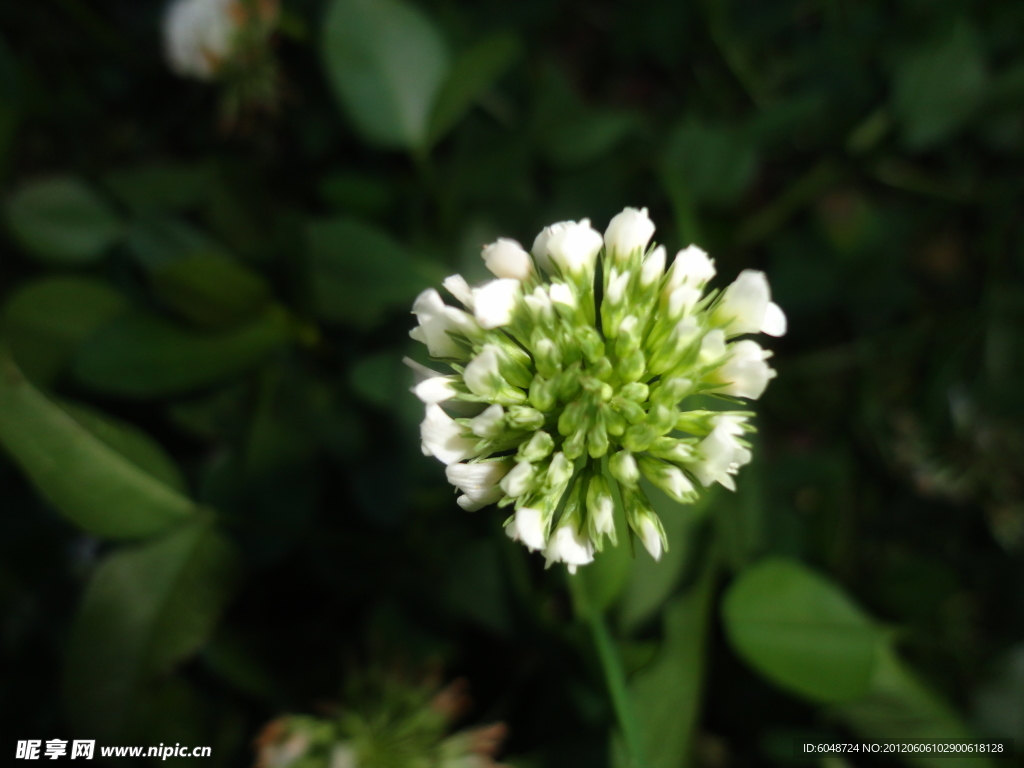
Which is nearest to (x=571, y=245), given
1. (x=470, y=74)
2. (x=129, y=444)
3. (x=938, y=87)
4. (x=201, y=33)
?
(x=470, y=74)

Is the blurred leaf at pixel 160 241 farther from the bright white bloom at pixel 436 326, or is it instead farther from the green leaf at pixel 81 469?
the bright white bloom at pixel 436 326

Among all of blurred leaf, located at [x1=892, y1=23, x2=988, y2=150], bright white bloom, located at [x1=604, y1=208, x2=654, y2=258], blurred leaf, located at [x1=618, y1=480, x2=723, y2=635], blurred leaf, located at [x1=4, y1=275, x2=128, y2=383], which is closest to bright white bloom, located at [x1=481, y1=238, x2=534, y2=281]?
bright white bloom, located at [x1=604, y1=208, x2=654, y2=258]

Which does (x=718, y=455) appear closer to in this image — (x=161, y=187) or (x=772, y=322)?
(x=772, y=322)

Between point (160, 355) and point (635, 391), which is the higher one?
point (160, 355)

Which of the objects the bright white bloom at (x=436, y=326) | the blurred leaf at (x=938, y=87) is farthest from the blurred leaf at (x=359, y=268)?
the blurred leaf at (x=938, y=87)

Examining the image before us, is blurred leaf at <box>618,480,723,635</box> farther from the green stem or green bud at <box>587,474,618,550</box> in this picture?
green bud at <box>587,474,618,550</box>

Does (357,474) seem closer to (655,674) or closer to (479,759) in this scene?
(479,759)

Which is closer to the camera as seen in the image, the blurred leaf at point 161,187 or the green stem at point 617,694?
the green stem at point 617,694
